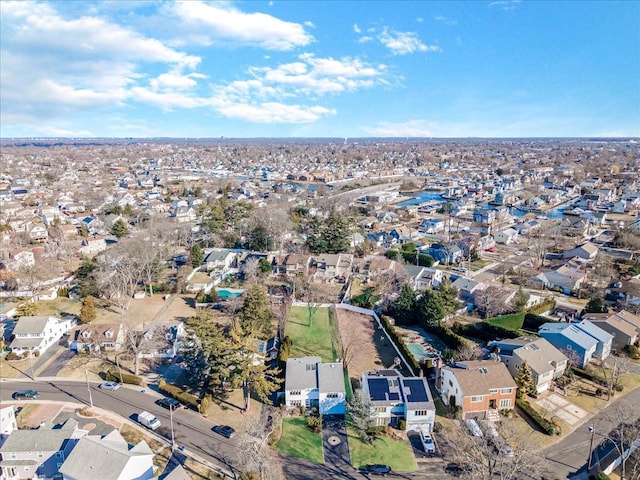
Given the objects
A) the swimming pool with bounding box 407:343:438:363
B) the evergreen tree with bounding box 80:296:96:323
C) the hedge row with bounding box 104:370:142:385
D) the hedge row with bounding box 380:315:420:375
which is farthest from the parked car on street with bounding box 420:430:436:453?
the evergreen tree with bounding box 80:296:96:323

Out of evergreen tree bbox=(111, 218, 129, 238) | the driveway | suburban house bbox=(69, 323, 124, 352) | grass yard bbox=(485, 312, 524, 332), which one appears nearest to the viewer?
the driveway

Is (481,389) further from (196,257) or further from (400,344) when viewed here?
(196,257)

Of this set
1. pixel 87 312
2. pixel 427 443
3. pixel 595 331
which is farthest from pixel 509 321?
pixel 87 312

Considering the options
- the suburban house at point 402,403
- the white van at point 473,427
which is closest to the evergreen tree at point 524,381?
the white van at point 473,427

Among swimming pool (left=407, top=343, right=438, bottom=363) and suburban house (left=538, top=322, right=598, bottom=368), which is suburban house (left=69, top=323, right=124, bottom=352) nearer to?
swimming pool (left=407, top=343, right=438, bottom=363)

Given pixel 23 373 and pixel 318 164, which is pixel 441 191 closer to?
pixel 318 164
